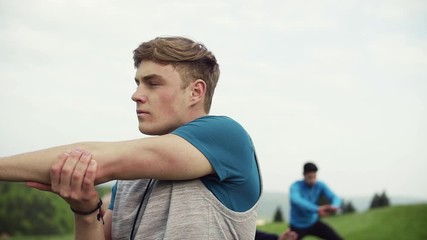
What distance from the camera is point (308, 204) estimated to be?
9.15m

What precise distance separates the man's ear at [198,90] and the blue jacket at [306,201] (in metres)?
7.21

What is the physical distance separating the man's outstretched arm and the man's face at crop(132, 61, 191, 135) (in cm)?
26

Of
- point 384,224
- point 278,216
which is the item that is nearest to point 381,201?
point 384,224

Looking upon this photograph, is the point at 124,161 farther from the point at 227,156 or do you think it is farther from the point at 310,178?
the point at 310,178

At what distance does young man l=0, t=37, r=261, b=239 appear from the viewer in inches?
67.2

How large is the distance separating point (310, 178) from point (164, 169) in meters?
8.30

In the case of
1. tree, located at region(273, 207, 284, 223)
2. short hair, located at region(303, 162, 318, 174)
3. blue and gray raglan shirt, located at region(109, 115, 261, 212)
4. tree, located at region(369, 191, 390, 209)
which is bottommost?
tree, located at region(273, 207, 284, 223)

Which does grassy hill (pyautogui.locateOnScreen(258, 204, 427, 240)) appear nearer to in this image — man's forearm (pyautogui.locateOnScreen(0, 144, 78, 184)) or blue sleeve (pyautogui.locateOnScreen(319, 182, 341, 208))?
blue sleeve (pyautogui.locateOnScreen(319, 182, 341, 208))

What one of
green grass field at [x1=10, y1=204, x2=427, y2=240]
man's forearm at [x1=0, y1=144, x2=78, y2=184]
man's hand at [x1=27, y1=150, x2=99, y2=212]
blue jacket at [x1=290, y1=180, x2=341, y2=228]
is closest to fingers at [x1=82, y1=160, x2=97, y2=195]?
man's hand at [x1=27, y1=150, x2=99, y2=212]

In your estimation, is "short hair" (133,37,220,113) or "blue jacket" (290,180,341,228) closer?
"short hair" (133,37,220,113)

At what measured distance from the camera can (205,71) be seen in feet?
7.25

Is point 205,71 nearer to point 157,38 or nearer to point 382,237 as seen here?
point 157,38

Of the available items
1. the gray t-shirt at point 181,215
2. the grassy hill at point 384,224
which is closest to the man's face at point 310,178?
the gray t-shirt at point 181,215

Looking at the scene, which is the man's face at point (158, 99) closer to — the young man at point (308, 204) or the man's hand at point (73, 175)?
the man's hand at point (73, 175)
